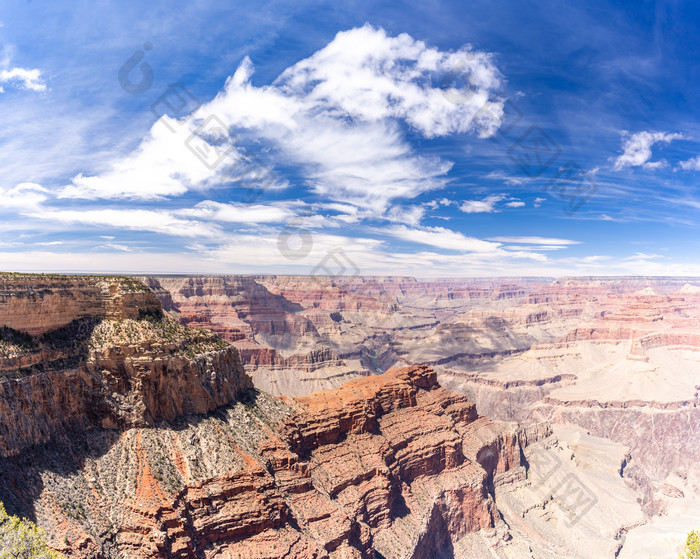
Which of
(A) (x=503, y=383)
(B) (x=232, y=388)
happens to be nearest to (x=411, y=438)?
(B) (x=232, y=388)

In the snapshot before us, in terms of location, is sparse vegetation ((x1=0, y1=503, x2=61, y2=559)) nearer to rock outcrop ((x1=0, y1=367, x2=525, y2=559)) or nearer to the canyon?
the canyon

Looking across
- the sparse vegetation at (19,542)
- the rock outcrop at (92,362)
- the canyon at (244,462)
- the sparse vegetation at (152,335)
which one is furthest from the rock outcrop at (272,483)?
the sparse vegetation at (152,335)

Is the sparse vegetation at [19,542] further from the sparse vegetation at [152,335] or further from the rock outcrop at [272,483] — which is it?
the sparse vegetation at [152,335]

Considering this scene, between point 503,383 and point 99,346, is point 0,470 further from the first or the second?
point 503,383

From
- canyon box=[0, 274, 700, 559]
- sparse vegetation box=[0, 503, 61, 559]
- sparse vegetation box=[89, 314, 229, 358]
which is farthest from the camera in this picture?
sparse vegetation box=[89, 314, 229, 358]

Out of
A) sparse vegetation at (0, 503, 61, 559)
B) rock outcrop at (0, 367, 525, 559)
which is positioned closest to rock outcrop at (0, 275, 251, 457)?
rock outcrop at (0, 367, 525, 559)

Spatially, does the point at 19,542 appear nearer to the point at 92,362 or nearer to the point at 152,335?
the point at 92,362

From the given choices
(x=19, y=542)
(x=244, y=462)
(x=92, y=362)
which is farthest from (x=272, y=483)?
(x=92, y=362)

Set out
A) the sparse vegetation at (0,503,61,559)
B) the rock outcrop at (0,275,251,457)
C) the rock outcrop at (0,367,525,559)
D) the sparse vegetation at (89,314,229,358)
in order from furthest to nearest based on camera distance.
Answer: the sparse vegetation at (89,314,229,358) < the rock outcrop at (0,275,251,457) < the rock outcrop at (0,367,525,559) < the sparse vegetation at (0,503,61,559)

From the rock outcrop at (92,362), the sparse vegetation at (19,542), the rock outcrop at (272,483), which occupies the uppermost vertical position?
Answer: the rock outcrop at (92,362)

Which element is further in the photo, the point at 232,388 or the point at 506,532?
the point at 506,532

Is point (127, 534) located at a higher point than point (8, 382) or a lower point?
lower
